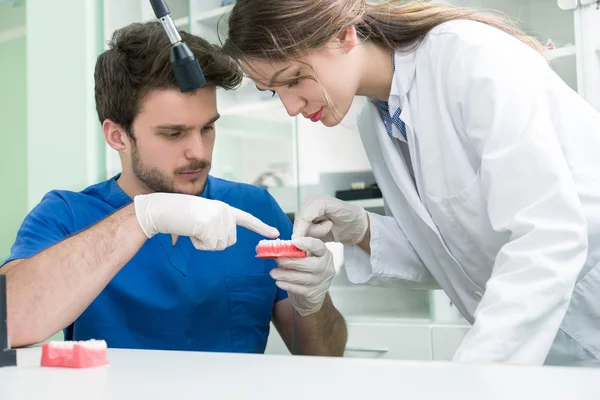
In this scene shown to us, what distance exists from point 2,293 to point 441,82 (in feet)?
2.58

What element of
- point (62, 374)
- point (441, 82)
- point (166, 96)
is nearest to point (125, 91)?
point (166, 96)

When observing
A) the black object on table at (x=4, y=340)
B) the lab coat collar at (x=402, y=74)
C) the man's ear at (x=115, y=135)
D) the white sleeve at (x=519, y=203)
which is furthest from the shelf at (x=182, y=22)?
the black object on table at (x=4, y=340)

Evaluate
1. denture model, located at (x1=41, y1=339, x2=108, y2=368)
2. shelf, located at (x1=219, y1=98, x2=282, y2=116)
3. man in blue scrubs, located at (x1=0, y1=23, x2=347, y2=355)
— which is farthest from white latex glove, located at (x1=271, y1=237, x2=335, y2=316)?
shelf, located at (x1=219, y1=98, x2=282, y2=116)

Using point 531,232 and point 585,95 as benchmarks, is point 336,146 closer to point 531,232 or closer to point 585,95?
point 585,95

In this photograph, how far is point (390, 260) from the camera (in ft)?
4.77

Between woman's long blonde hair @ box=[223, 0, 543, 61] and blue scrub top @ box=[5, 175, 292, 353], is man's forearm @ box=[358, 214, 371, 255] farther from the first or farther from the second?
woman's long blonde hair @ box=[223, 0, 543, 61]

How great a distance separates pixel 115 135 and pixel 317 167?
88cm

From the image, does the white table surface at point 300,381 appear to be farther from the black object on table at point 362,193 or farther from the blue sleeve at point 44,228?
the black object on table at point 362,193

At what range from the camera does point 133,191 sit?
1.67 meters

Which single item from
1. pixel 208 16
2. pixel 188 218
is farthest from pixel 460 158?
pixel 208 16

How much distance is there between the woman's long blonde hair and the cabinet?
0.79m

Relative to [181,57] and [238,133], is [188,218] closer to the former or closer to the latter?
[181,57]

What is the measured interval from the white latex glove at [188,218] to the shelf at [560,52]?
1.14 m

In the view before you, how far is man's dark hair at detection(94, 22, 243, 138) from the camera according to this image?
5.22 feet
